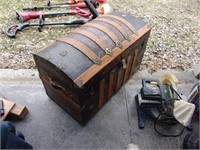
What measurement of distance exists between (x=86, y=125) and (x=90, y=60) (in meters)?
0.90

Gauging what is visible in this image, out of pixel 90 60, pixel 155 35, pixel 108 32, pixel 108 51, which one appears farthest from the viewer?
pixel 155 35

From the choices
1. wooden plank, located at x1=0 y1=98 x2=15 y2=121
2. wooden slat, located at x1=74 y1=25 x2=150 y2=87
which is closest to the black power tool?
wooden slat, located at x1=74 y1=25 x2=150 y2=87

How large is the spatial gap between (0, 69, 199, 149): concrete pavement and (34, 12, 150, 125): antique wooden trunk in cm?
15

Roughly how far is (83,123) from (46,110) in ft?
1.85

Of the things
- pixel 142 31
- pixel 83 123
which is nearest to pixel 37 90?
pixel 83 123

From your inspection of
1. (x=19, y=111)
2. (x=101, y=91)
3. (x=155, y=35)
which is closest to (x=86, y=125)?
(x=101, y=91)

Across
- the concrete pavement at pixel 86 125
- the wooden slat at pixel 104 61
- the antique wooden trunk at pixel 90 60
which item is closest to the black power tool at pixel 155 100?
the concrete pavement at pixel 86 125

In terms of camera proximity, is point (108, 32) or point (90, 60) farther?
point (108, 32)

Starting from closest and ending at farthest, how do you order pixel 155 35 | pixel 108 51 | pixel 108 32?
pixel 108 51 → pixel 108 32 → pixel 155 35

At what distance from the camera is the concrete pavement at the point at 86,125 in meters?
2.01

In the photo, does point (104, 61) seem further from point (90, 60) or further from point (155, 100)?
point (155, 100)

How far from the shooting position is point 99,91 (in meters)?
1.95

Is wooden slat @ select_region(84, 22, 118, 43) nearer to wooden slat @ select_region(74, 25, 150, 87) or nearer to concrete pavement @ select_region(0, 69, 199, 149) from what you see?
wooden slat @ select_region(74, 25, 150, 87)

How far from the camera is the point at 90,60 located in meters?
1.71
